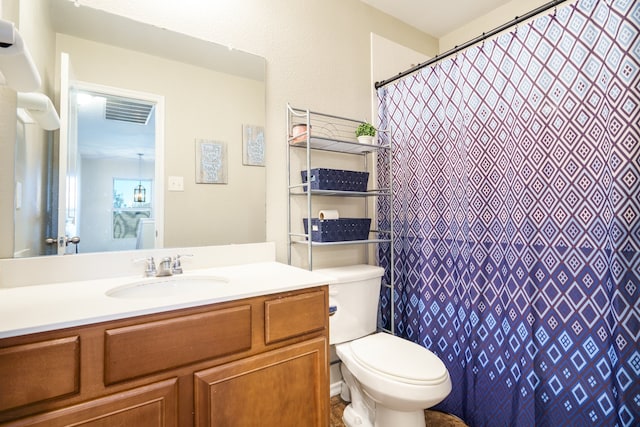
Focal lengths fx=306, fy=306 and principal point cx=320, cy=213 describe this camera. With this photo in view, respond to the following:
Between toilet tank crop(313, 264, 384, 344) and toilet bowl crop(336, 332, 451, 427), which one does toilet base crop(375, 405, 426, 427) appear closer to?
toilet bowl crop(336, 332, 451, 427)

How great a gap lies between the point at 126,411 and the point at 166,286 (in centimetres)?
48

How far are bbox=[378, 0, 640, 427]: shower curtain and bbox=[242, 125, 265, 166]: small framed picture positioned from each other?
90cm

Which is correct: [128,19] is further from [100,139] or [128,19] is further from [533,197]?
[533,197]

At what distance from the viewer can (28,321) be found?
2.42 ft

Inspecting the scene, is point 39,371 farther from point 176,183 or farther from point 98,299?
point 176,183

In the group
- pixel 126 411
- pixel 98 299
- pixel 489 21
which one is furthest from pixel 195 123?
pixel 489 21

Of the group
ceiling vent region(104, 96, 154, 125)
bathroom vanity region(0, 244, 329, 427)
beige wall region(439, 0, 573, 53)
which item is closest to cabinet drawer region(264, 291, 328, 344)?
bathroom vanity region(0, 244, 329, 427)

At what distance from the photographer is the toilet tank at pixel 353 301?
164 cm

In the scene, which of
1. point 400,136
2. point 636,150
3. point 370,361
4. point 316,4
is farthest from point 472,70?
point 370,361

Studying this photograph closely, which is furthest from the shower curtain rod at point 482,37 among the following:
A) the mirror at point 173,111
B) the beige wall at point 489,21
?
the mirror at point 173,111

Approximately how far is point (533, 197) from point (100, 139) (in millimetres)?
1846

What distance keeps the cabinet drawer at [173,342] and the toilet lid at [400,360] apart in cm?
62

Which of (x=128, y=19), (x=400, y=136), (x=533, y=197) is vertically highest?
(x=128, y=19)

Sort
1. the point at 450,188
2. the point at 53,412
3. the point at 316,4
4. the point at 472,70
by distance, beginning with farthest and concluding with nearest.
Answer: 1. the point at 316,4
2. the point at 450,188
3. the point at 472,70
4. the point at 53,412
